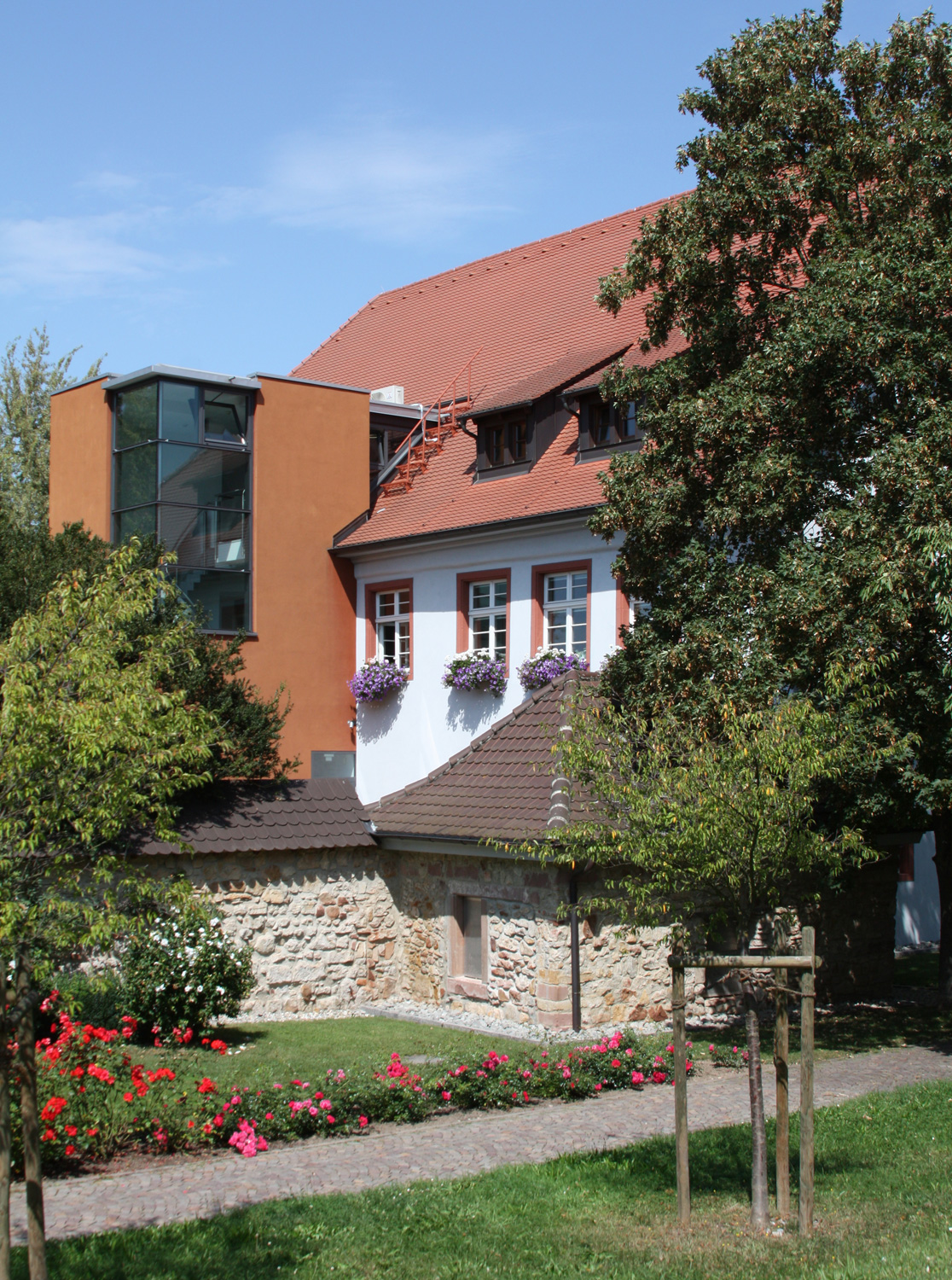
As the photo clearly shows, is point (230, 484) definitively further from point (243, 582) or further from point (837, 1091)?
point (837, 1091)

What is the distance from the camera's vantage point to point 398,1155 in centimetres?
929

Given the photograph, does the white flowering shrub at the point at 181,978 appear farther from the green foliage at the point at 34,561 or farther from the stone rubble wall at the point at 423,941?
the green foliage at the point at 34,561

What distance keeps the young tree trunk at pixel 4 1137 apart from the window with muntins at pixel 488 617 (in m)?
14.4

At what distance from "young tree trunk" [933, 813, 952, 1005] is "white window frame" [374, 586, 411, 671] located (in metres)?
9.01

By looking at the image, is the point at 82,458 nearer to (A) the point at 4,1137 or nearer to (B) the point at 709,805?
(B) the point at 709,805

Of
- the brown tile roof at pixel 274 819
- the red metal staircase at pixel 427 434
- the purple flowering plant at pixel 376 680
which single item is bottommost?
the brown tile roof at pixel 274 819

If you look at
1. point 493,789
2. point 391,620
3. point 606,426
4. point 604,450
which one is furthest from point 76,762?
point 391,620

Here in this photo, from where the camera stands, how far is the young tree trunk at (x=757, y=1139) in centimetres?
716

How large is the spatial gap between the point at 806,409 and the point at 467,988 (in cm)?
813

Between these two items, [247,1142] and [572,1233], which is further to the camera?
[247,1142]

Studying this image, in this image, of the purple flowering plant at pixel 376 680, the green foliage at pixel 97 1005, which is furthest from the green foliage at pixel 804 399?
the purple flowering plant at pixel 376 680

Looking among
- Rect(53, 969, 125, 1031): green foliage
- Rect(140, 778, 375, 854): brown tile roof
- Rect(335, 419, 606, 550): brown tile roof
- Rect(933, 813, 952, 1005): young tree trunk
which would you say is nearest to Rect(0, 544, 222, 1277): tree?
Rect(53, 969, 125, 1031): green foliage

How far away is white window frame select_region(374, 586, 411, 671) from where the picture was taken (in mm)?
21859

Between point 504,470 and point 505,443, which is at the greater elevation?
point 505,443
